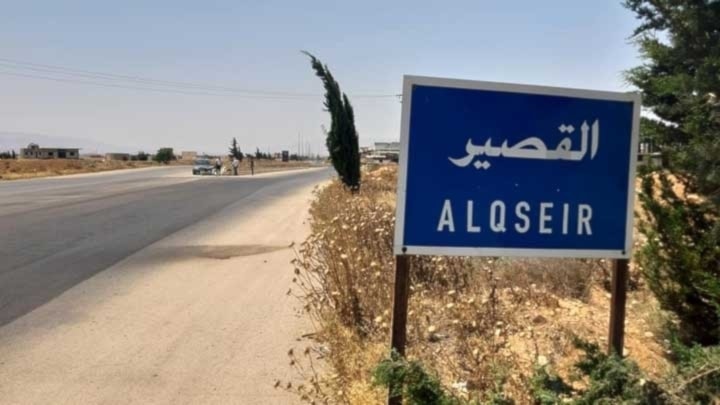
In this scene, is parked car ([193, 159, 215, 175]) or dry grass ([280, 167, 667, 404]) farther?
parked car ([193, 159, 215, 175])

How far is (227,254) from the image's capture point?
953 centimetres

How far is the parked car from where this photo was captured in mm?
49219

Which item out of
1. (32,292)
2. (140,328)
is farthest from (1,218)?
(140,328)

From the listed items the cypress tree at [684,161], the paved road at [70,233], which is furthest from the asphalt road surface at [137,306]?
the cypress tree at [684,161]

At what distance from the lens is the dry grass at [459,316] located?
3.39 m

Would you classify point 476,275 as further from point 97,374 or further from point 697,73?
point 97,374

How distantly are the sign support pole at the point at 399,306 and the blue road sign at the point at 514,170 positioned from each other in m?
0.14

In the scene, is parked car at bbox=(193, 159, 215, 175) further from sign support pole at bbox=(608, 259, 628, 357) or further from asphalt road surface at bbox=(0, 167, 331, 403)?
sign support pole at bbox=(608, 259, 628, 357)

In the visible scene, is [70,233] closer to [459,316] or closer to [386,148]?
[459,316]

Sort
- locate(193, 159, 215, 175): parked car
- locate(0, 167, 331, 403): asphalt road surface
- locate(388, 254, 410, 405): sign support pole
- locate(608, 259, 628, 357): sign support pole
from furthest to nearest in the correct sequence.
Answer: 1. locate(193, 159, 215, 175): parked car
2. locate(0, 167, 331, 403): asphalt road surface
3. locate(608, 259, 628, 357): sign support pole
4. locate(388, 254, 410, 405): sign support pole

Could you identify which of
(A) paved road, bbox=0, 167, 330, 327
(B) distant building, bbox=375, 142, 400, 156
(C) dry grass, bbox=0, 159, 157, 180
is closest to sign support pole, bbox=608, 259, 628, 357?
(A) paved road, bbox=0, 167, 330, 327

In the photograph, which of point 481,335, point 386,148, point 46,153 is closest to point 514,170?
point 481,335

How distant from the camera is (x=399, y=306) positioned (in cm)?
258

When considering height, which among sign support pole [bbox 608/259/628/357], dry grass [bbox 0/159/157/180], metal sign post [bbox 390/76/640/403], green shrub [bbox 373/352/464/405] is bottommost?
dry grass [bbox 0/159/157/180]
